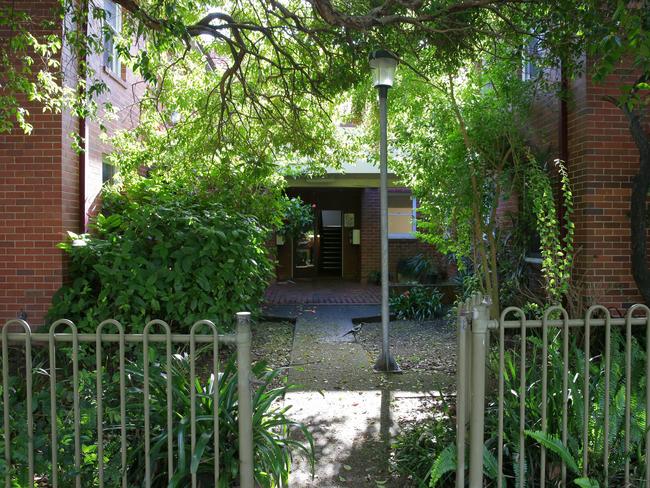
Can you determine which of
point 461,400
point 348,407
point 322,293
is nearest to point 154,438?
point 461,400

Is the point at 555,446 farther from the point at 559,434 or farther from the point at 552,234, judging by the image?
the point at 552,234

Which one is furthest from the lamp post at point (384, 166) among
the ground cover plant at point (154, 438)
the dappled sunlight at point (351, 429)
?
the ground cover plant at point (154, 438)

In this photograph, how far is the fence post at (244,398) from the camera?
2857mm

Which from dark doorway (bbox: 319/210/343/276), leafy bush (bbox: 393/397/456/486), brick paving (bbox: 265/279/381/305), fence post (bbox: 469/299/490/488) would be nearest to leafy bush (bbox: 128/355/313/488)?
leafy bush (bbox: 393/397/456/486)

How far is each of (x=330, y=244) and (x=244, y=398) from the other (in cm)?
1592

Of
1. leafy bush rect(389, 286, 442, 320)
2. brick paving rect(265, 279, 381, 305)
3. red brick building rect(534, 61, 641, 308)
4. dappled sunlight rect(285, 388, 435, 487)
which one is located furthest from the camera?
brick paving rect(265, 279, 381, 305)

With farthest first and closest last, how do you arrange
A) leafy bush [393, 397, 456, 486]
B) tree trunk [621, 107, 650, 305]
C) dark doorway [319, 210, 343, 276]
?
dark doorway [319, 210, 343, 276], tree trunk [621, 107, 650, 305], leafy bush [393, 397, 456, 486]

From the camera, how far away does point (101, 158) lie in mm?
8359

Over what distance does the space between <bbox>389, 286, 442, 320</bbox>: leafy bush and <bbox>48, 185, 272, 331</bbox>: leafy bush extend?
182 inches

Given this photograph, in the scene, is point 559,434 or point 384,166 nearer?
point 559,434

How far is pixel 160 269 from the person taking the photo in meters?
6.24

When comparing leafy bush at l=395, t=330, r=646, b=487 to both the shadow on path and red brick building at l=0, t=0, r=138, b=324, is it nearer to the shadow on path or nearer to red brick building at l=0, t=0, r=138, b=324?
the shadow on path

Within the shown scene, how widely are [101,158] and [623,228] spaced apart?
22.7 feet

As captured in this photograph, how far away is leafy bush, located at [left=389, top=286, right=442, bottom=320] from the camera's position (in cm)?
1059
